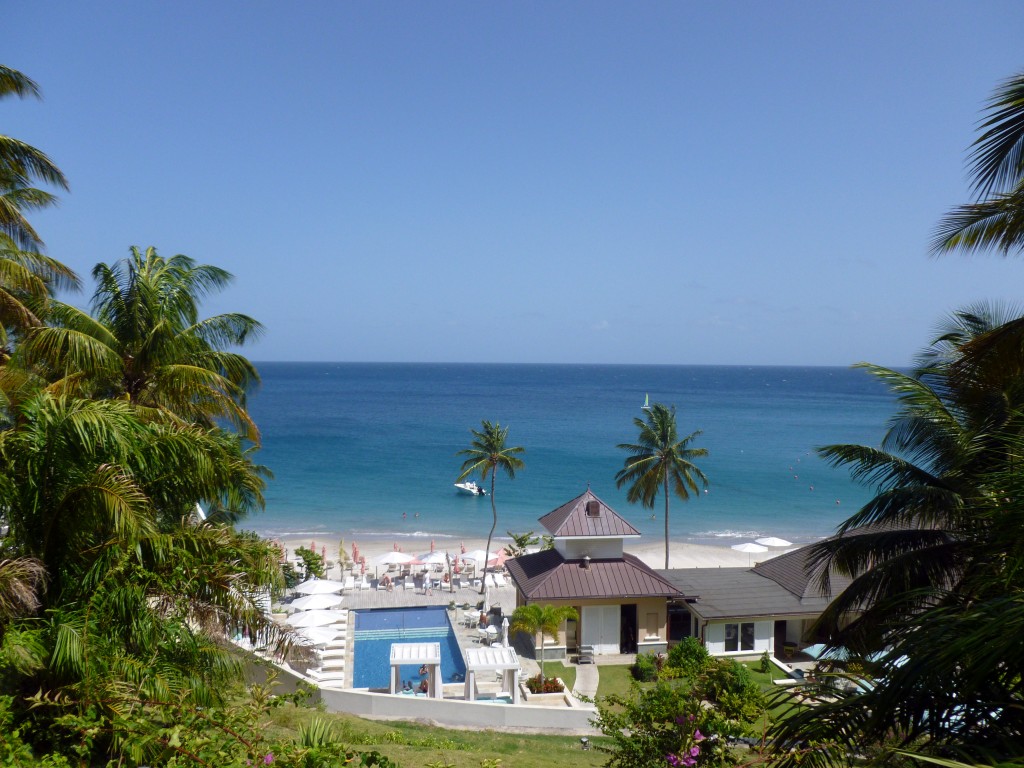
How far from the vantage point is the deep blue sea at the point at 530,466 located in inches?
1962

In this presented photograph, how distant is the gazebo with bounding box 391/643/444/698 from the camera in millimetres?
19406

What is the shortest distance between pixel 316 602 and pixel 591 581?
10.6 metres

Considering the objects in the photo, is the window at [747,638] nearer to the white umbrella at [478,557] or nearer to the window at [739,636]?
the window at [739,636]

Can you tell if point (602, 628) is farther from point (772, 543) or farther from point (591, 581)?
point (772, 543)

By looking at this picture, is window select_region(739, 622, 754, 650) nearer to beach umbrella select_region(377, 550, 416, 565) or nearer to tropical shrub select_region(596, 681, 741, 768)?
tropical shrub select_region(596, 681, 741, 768)

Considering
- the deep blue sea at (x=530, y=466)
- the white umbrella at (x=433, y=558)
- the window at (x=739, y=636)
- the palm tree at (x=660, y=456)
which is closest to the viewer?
the window at (x=739, y=636)

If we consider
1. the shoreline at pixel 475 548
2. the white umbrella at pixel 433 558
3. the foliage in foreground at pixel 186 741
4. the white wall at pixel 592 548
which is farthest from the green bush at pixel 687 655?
the shoreline at pixel 475 548

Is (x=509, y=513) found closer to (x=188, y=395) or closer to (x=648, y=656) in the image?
(x=648, y=656)

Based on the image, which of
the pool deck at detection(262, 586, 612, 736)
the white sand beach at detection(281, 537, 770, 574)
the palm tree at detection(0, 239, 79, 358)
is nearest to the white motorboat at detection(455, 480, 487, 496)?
the white sand beach at detection(281, 537, 770, 574)

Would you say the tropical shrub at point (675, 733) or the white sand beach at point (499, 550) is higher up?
the white sand beach at point (499, 550)

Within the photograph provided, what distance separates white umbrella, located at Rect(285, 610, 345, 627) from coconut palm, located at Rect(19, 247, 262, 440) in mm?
11330

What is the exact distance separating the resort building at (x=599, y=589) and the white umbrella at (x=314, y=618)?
6699 mm

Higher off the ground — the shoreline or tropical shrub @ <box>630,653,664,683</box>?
the shoreline

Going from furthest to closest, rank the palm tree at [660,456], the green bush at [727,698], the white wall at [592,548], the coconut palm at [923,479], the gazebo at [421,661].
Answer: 1. the palm tree at [660,456]
2. the white wall at [592,548]
3. the gazebo at [421,661]
4. the coconut palm at [923,479]
5. the green bush at [727,698]
